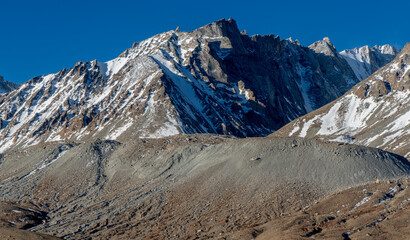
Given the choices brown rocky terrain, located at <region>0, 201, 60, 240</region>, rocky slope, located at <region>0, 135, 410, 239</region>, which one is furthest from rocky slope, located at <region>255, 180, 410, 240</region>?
brown rocky terrain, located at <region>0, 201, 60, 240</region>

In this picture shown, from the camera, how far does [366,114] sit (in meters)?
173

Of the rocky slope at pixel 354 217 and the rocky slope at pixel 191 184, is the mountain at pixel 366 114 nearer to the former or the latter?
the rocky slope at pixel 191 184

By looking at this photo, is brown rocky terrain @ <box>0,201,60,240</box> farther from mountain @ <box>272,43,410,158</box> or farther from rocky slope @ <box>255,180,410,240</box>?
mountain @ <box>272,43,410,158</box>

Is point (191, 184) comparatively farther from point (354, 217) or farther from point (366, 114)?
point (366, 114)

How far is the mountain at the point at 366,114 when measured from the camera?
143 metres

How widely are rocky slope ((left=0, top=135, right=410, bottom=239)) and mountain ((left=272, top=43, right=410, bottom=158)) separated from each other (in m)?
77.9

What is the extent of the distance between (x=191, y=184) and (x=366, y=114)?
127919 millimetres

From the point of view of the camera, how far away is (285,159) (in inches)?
2472

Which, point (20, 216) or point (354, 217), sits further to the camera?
point (20, 216)

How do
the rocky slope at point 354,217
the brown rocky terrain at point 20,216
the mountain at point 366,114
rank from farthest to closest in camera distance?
the mountain at point 366,114 → the brown rocky terrain at point 20,216 → the rocky slope at point 354,217

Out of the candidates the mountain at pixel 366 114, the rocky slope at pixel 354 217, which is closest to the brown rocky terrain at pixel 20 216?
the rocky slope at pixel 354 217

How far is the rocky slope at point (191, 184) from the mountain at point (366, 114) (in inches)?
3069

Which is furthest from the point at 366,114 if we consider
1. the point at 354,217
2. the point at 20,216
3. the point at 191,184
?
the point at 20,216

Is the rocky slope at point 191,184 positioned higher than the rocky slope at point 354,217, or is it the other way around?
the rocky slope at point 191,184
